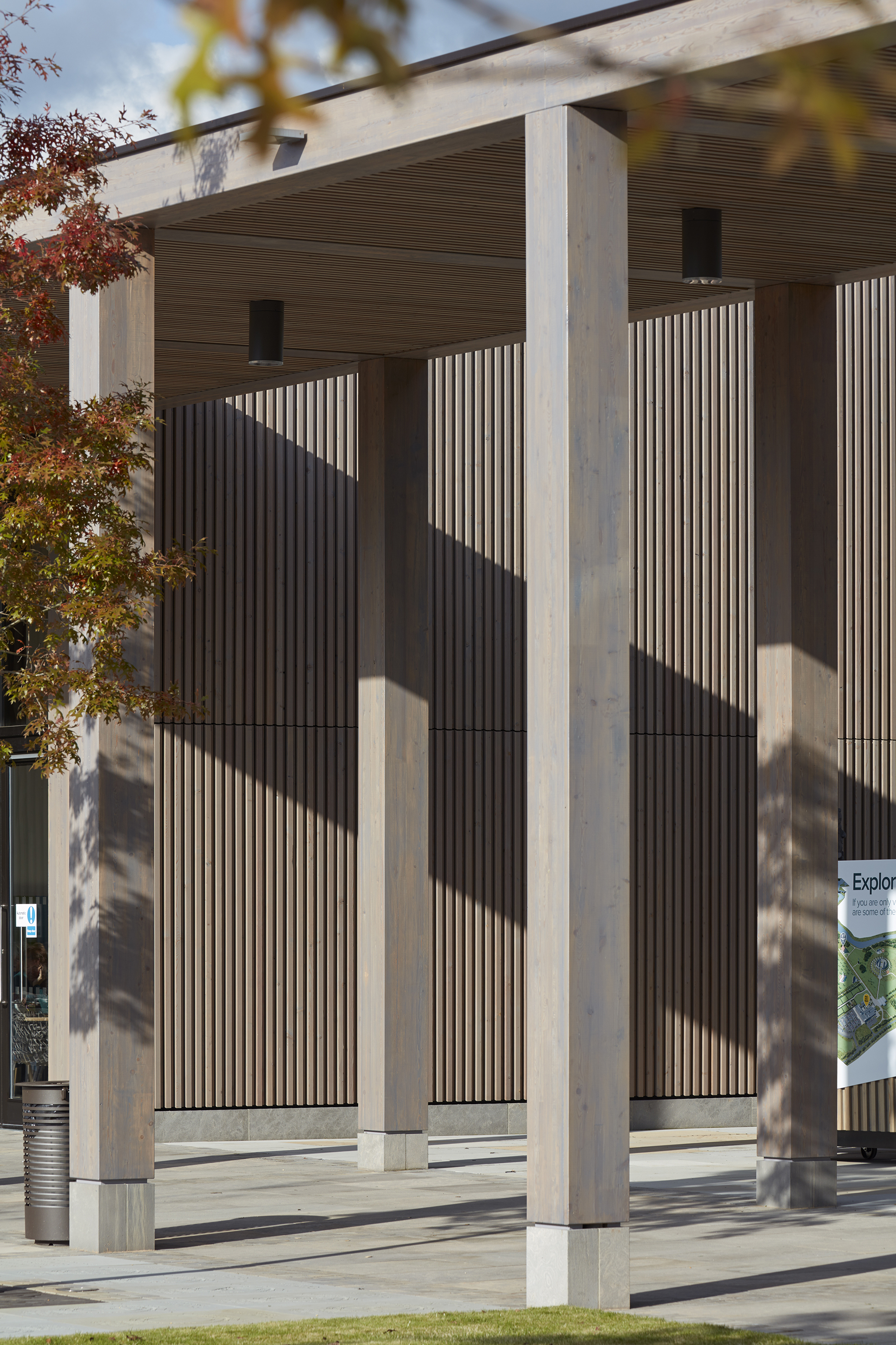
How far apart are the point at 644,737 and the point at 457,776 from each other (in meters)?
2.05

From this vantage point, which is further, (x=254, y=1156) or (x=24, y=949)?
→ (x=24, y=949)

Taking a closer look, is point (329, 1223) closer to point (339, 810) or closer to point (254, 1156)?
point (254, 1156)

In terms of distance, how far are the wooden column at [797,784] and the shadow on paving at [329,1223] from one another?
182cm

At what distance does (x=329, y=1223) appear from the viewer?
45.0ft

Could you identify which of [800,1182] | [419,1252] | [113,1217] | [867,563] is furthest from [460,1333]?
[867,563]

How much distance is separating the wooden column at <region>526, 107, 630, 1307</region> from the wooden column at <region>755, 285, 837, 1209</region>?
3.94 metres

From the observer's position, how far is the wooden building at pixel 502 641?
1008 cm

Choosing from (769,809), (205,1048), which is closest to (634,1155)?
(205,1048)

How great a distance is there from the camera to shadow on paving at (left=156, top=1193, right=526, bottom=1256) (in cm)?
1291

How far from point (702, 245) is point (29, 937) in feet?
34.3

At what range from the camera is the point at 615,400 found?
10250mm

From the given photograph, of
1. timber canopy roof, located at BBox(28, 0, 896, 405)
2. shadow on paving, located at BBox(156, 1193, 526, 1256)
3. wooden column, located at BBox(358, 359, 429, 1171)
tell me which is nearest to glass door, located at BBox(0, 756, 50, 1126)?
wooden column, located at BBox(358, 359, 429, 1171)

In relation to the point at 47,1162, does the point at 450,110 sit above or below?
above

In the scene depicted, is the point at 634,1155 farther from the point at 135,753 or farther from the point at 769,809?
the point at 135,753
